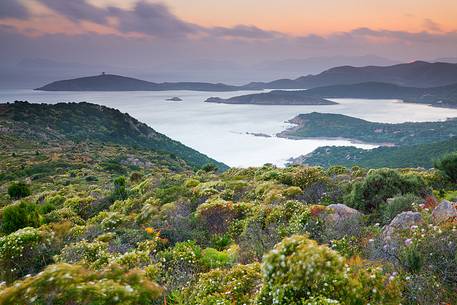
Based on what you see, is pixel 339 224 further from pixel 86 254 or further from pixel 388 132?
pixel 388 132

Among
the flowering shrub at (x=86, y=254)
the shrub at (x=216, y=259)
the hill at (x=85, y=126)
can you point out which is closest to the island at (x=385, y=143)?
the hill at (x=85, y=126)

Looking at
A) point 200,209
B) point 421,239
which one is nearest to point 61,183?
point 200,209

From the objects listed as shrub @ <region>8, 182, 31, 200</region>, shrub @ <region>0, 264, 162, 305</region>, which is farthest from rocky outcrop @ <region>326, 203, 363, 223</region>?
shrub @ <region>8, 182, 31, 200</region>

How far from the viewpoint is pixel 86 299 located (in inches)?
170

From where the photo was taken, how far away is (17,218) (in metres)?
14.7

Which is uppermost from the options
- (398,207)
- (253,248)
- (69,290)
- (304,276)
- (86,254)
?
(69,290)

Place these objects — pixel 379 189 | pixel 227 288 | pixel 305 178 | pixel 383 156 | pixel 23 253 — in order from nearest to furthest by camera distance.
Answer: pixel 227 288 → pixel 23 253 → pixel 379 189 → pixel 305 178 → pixel 383 156

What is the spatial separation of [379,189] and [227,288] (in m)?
9.11

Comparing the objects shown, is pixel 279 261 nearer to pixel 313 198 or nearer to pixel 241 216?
pixel 241 216

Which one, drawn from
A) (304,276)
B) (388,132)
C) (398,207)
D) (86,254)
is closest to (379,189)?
(398,207)

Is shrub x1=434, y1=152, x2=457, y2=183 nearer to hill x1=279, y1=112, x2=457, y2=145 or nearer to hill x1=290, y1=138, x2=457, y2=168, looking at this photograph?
hill x1=290, y1=138, x2=457, y2=168

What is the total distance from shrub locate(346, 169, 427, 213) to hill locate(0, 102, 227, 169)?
262 ft

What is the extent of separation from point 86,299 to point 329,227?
646 cm

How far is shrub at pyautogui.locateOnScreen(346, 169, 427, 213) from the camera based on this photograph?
13203 mm
